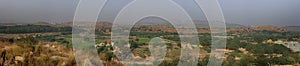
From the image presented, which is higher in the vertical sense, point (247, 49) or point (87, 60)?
point (87, 60)

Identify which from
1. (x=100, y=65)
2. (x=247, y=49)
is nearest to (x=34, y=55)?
(x=100, y=65)

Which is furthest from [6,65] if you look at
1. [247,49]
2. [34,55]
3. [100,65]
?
[247,49]

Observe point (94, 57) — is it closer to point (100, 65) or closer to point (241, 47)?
point (100, 65)

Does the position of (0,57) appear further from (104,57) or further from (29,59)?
(104,57)

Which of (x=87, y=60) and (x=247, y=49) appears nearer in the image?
(x=87, y=60)

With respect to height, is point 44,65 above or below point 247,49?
above

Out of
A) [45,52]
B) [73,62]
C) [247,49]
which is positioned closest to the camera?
[73,62]

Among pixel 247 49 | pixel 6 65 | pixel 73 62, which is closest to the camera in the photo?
pixel 6 65

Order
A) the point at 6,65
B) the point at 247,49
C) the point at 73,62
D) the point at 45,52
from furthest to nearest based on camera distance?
1. the point at 247,49
2. the point at 45,52
3. the point at 73,62
4. the point at 6,65

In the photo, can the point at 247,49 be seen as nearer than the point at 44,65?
No
